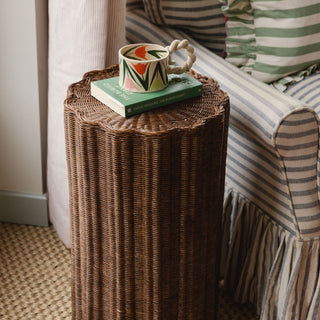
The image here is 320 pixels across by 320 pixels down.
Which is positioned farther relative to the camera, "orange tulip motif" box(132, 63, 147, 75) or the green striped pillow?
the green striped pillow

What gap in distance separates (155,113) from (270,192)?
0.34 m

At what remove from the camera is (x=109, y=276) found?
1.08 meters

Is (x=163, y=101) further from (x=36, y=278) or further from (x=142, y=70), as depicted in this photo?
(x=36, y=278)

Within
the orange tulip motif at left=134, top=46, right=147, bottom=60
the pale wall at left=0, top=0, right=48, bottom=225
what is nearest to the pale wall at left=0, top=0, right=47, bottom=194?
the pale wall at left=0, top=0, right=48, bottom=225

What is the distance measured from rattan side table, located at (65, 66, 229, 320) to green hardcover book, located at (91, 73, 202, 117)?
0.01 m

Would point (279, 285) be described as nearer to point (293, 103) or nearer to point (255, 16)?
point (293, 103)

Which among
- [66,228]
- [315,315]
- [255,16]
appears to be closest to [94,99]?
[255,16]

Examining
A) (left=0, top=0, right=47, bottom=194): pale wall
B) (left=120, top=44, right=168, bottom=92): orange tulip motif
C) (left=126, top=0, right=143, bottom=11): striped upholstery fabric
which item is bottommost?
(left=0, top=0, right=47, bottom=194): pale wall

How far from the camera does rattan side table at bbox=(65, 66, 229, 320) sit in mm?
928

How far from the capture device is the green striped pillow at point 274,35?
1.19 m

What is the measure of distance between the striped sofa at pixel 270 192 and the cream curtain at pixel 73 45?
0.53ft

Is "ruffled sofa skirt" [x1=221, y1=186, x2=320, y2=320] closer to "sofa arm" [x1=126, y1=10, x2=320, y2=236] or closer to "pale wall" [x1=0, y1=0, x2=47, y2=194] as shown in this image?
"sofa arm" [x1=126, y1=10, x2=320, y2=236]

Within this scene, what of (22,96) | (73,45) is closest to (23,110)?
(22,96)

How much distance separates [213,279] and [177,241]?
19cm
